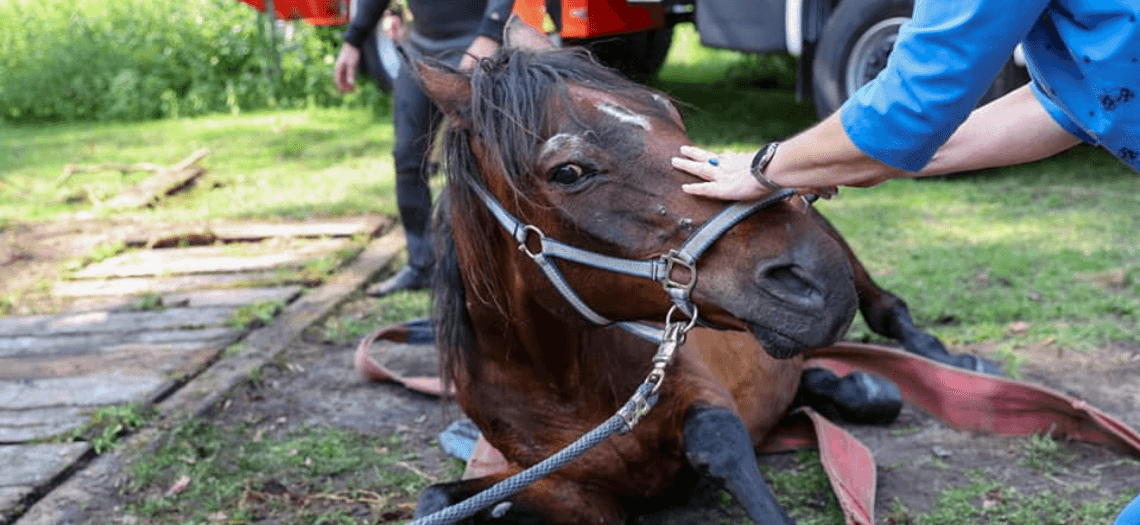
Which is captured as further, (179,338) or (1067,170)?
(1067,170)

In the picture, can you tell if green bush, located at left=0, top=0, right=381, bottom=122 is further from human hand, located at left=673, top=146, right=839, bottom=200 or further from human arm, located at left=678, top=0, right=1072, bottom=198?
human arm, located at left=678, top=0, right=1072, bottom=198

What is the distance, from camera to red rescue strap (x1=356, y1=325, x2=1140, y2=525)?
328 centimetres

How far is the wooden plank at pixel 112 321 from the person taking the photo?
208 inches

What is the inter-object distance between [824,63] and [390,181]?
9.49ft

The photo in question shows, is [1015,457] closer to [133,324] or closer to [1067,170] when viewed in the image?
[133,324]

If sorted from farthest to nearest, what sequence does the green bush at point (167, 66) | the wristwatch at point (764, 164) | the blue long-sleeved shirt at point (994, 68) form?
1. the green bush at point (167, 66)
2. the wristwatch at point (764, 164)
3. the blue long-sleeved shirt at point (994, 68)

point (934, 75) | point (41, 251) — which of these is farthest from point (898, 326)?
point (41, 251)

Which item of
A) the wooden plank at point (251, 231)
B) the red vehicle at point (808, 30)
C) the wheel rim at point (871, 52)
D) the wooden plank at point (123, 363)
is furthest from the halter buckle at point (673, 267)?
the wheel rim at point (871, 52)

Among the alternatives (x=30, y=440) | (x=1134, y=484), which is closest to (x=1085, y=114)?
(x=1134, y=484)

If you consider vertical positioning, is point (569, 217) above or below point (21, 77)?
above

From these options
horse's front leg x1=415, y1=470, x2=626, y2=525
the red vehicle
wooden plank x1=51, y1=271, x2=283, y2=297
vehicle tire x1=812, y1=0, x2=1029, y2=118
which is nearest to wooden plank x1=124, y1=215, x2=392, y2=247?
wooden plank x1=51, y1=271, x2=283, y2=297

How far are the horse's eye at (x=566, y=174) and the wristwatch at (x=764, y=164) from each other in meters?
0.40

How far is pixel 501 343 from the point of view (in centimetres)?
299

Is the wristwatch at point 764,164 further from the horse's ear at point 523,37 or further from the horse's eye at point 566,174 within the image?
the horse's ear at point 523,37
